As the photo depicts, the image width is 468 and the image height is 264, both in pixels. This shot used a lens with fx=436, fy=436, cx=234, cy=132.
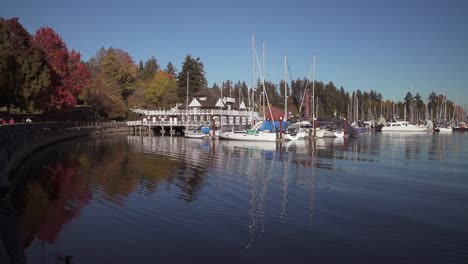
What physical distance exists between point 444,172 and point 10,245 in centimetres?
2940

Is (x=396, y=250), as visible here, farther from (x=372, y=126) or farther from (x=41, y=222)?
(x=372, y=126)

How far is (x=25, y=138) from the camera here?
3753 centimetres

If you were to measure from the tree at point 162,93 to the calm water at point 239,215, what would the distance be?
90129mm

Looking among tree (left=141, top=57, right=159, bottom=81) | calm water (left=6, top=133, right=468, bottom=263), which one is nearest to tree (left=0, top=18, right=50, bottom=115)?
calm water (left=6, top=133, right=468, bottom=263)

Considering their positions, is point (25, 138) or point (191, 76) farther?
point (191, 76)

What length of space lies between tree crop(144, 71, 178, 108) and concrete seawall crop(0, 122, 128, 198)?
1505 inches

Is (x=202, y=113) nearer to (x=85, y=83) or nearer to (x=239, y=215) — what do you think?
(x=85, y=83)

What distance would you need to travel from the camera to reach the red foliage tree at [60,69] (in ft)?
219

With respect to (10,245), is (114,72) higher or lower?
higher

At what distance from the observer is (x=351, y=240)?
14242 mm

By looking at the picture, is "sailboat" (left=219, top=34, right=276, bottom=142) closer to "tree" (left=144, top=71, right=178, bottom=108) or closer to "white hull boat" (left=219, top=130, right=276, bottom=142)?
"white hull boat" (left=219, top=130, right=276, bottom=142)

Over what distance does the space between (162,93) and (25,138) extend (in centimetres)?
8626

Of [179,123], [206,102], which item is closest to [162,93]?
[206,102]

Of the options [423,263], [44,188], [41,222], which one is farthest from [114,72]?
[423,263]
